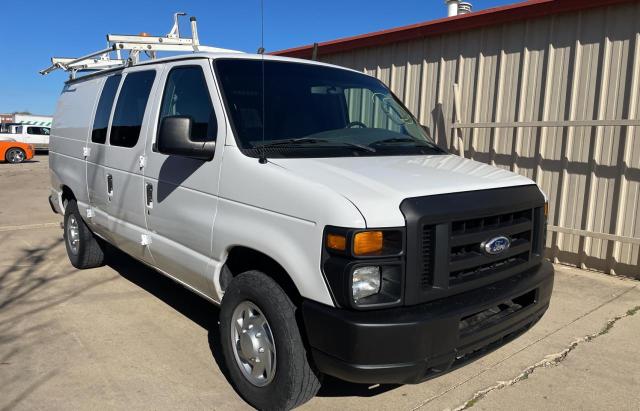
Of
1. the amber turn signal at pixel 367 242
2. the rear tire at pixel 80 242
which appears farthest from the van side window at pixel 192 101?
the rear tire at pixel 80 242

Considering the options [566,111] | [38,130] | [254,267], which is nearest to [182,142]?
[254,267]

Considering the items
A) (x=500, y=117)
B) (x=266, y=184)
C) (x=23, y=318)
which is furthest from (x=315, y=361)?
(x=500, y=117)

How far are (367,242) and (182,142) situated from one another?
4.63 ft

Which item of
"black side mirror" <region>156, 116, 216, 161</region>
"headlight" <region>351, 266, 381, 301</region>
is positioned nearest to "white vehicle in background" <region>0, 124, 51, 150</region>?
"black side mirror" <region>156, 116, 216, 161</region>

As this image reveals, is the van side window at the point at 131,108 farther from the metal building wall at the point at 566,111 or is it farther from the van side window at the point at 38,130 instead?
the van side window at the point at 38,130

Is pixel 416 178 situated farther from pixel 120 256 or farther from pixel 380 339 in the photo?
pixel 120 256

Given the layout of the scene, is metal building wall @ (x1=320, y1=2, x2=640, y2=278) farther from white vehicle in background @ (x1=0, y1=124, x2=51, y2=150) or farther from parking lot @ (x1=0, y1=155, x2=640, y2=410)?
white vehicle in background @ (x1=0, y1=124, x2=51, y2=150)

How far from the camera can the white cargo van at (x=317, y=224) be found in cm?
253

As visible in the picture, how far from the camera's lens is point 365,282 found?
8.34 ft

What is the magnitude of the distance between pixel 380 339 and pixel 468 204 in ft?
2.84

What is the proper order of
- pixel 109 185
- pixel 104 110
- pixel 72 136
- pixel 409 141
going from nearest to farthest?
pixel 409 141
pixel 109 185
pixel 104 110
pixel 72 136

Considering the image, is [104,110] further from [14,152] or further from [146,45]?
[14,152]

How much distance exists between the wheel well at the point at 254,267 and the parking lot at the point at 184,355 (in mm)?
777

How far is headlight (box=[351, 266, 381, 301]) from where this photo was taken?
2.51 meters
